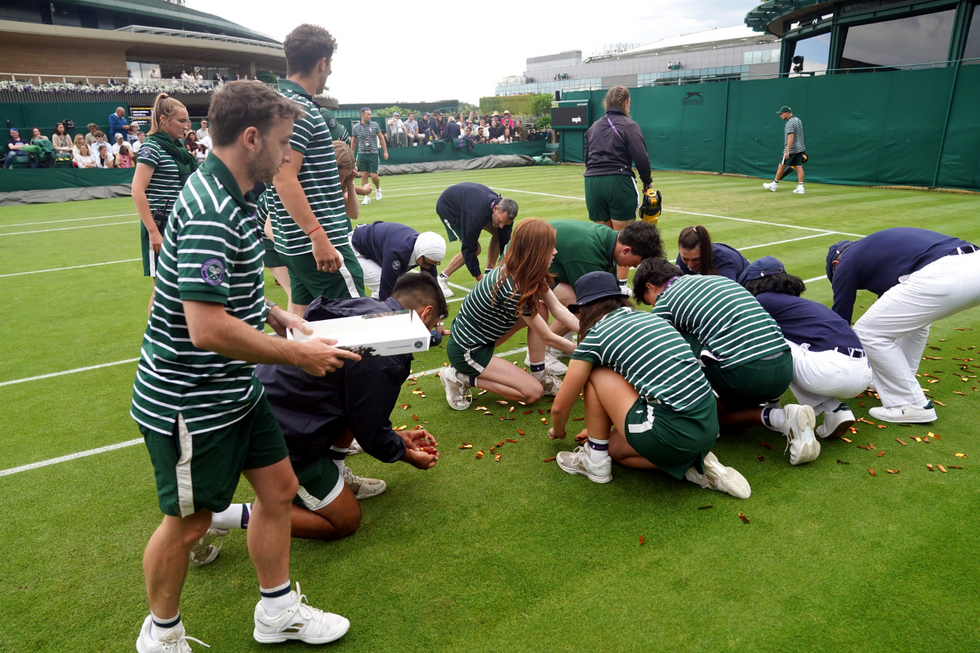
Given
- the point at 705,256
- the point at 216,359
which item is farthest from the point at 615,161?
the point at 216,359

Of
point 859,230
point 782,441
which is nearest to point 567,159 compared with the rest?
point 859,230

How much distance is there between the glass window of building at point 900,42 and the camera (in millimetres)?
19812

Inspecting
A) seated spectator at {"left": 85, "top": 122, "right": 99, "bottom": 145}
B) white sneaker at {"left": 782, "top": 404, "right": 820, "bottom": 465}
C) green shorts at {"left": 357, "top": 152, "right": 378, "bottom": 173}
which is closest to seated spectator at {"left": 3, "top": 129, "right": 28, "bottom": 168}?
seated spectator at {"left": 85, "top": 122, "right": 99, "bottom": 145}

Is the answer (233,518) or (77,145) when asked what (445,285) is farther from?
(77,145)

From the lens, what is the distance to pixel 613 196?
7.70 meters

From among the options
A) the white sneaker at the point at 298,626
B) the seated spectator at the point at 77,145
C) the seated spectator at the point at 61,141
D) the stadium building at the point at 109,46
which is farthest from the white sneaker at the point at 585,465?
the stadium building at the point at 109,46

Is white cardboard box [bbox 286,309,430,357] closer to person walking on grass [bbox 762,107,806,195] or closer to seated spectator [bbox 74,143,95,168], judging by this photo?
person walking on grass [bbox 762,107,806,195]

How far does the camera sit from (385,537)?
3.26 meters

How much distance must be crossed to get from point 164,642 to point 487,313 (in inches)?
109

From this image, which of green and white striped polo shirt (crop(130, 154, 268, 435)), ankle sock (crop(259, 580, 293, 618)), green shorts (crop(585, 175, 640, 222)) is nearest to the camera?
green and white striped polo shirt (crop(130, 154, 268, 435))

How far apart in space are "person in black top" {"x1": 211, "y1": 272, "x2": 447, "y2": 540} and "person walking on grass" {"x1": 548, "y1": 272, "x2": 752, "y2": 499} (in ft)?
3.14

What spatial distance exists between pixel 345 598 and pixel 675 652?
142cm

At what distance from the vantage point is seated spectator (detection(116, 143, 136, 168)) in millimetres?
20841

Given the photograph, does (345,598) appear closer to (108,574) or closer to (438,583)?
(438,583)
